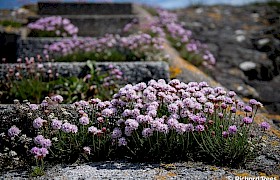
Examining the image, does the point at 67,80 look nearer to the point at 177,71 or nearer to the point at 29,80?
the point at 29,80

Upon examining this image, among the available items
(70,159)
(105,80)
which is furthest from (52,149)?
(105,80)

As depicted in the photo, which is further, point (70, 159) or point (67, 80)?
point (67, 80)

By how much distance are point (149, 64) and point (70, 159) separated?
2.40 meters

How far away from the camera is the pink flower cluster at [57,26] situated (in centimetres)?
820

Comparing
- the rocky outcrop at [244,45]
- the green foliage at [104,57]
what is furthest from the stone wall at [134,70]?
the rocky outcrop at [244,45]

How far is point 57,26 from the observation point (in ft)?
27.9

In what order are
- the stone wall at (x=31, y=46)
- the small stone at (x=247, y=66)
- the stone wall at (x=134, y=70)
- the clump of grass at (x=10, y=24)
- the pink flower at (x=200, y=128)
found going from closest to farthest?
the pink flower at (x=200, y=128), the stone wall at (x=134, y=70), the stone wall at (x=31, y=46), the small stone at (x=247, y=66), the clump of grass at (x=10, y=24)

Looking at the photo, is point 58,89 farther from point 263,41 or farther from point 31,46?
point 263,41

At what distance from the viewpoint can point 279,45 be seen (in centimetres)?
866

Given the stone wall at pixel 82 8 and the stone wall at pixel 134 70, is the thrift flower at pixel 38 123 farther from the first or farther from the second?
the stone wall at pixel 82 8

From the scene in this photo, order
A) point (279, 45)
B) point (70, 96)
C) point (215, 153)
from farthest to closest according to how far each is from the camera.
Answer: point (279, 45), point (70, 96), point (215, 153)

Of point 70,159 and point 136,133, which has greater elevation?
point 136,133

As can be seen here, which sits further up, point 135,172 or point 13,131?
point 13,131

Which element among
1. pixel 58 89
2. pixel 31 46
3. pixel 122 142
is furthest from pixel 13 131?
pixel 31 46
